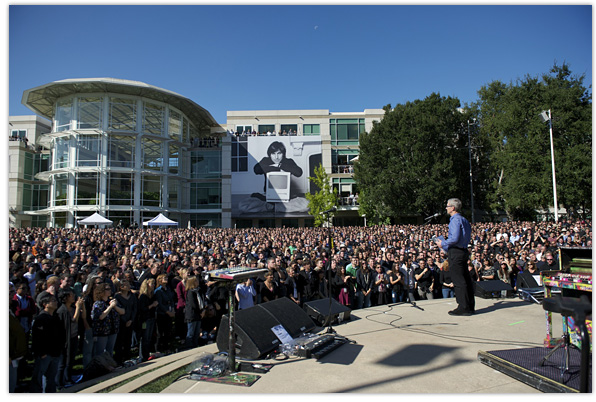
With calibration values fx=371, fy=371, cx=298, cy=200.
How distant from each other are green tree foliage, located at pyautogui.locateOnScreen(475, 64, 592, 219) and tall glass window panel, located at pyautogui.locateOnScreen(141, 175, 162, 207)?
3610 centimetres

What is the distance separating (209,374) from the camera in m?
4.31

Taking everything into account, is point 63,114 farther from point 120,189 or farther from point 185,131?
point 185,131

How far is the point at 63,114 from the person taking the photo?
39.6m

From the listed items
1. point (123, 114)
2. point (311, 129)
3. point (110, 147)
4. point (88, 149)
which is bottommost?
point (88, 149)

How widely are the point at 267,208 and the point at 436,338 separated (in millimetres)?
41465

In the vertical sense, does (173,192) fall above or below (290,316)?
above

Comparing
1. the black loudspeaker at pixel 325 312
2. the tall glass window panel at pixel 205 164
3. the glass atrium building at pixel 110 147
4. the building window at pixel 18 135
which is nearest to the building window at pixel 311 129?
the tall glass window panel at pixel 205 164

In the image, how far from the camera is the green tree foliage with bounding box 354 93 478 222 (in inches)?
1489

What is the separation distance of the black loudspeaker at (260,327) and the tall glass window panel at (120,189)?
37.4m

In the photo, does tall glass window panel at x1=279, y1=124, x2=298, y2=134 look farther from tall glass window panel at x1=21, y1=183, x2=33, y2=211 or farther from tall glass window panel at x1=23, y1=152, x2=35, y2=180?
tall glass window panel at x1=21, y1=183, x2=33, y2=211

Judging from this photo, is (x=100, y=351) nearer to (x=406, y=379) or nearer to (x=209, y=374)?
(x=209, y=374)

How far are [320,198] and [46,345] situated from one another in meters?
37.9

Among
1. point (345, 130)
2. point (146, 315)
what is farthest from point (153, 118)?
point (146, 315)

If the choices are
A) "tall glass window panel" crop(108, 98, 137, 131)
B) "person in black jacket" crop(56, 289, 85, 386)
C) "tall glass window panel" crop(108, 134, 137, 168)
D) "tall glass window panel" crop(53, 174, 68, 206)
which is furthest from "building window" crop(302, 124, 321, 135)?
"person in black jacket" crop(56, 289, 85, 386)
